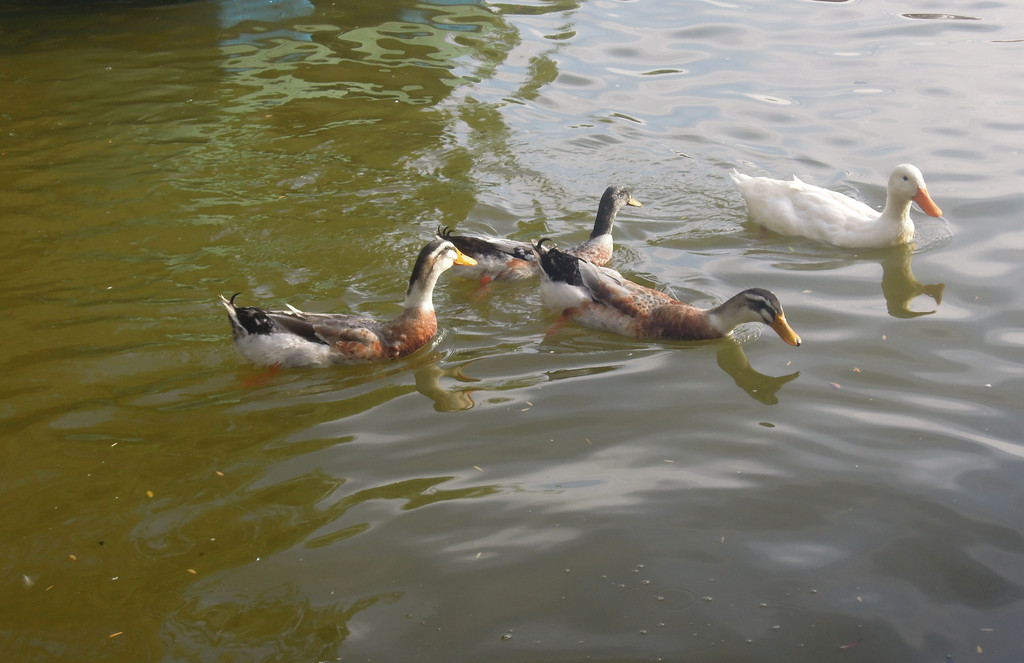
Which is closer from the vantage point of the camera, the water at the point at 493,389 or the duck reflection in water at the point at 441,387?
the water at the point at 493,389

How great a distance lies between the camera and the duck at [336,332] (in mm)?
6094

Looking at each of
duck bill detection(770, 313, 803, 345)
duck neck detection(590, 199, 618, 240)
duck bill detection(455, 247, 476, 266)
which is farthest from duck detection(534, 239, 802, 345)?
duck neck detection(590, 199, 618, 240)

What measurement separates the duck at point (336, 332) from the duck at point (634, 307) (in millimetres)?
984

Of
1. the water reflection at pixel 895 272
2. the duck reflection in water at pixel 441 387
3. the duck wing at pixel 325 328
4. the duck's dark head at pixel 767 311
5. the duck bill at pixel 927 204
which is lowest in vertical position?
the duck reflection in water at pixel 441 387

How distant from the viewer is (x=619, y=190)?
28.0 ft

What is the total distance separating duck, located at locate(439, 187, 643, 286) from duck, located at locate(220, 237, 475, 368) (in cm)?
86

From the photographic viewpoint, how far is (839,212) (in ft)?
27.8

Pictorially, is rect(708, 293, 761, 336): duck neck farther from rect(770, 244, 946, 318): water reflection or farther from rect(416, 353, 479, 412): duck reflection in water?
rect(416, 353, 479, 412): duck reflection in water

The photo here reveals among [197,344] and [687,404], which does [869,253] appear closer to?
[687,404]

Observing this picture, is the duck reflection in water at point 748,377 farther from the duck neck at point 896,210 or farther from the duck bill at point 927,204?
the duck bill at point 927,204

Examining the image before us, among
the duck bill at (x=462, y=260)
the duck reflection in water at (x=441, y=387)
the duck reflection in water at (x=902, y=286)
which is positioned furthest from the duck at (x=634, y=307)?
the duck reflection in water at (x=902, y=286)

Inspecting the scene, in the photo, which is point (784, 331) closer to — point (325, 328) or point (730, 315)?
point (730, 315)

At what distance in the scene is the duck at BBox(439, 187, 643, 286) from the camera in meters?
7.81

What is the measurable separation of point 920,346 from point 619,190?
3118 millimetres
